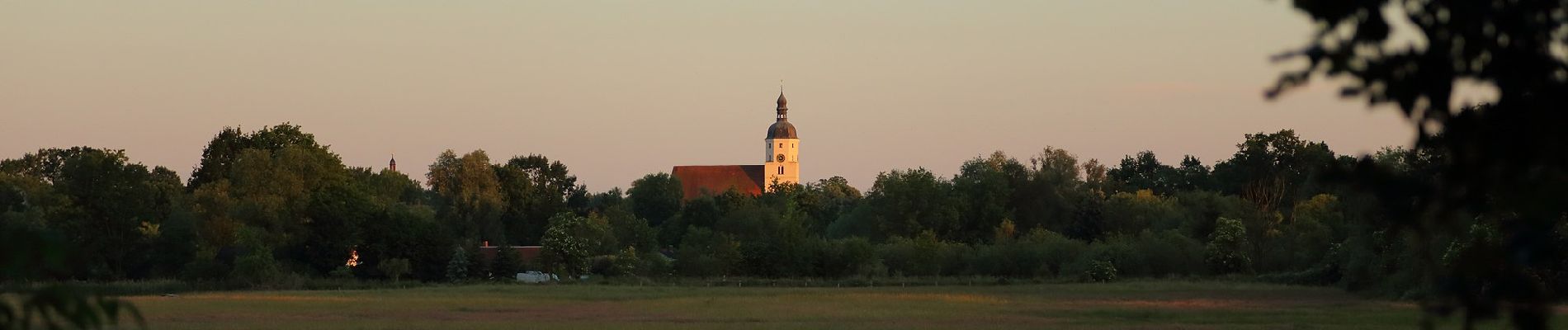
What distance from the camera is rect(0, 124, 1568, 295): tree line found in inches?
3051

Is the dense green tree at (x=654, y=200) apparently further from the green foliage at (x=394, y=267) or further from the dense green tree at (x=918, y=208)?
the green foliage at (x=394, y=267)

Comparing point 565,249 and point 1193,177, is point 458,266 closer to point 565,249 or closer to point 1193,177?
point 565,249

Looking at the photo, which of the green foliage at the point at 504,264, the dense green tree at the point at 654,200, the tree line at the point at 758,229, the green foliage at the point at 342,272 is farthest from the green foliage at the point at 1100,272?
the dense green tree at the point at 654,200

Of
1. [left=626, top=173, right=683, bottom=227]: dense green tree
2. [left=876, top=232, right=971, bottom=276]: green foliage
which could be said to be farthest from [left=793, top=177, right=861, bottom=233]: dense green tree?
[left=876, top=232, right=971, bottom=276]: green foliage

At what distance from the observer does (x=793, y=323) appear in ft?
133

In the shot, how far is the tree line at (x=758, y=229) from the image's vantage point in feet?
254

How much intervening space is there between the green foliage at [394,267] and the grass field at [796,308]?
10293 millimetres

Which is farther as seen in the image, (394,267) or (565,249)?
(565,249)

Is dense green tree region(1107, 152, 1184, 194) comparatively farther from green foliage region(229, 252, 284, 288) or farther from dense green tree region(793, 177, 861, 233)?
green foliage region(229, 252, 284, 288)

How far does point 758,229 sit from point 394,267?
23.3 metres

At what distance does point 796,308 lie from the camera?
49.2 metres

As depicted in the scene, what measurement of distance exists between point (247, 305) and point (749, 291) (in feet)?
59.9

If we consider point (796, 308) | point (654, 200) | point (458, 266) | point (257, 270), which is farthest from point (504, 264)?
point (654, 200)

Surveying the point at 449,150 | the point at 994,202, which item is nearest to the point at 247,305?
the point at 994,202
